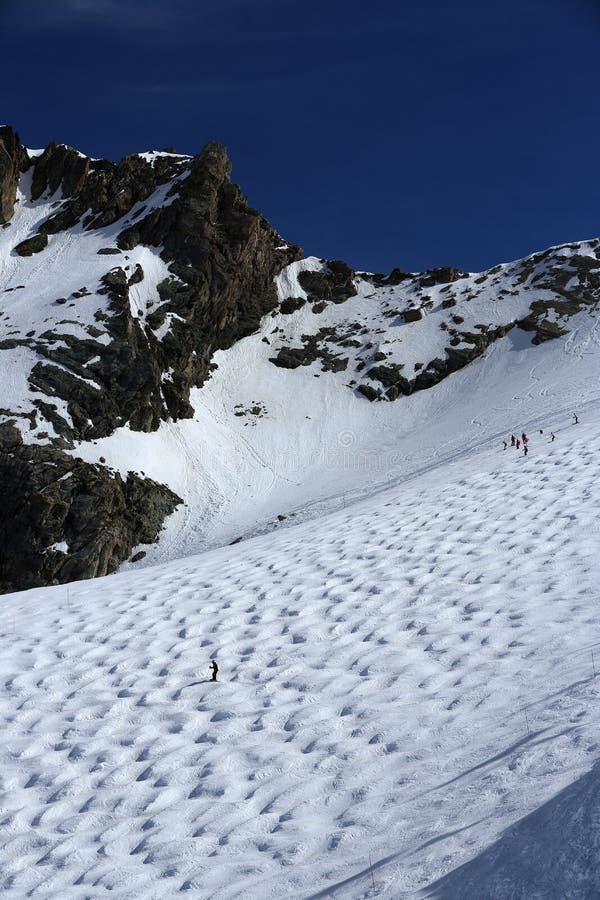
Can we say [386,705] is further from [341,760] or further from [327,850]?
[327,850]

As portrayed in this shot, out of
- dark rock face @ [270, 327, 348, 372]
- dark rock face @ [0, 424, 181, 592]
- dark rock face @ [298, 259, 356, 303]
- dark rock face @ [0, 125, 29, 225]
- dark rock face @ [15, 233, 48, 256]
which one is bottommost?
dark rock face @ [0, 424, 181, 592]

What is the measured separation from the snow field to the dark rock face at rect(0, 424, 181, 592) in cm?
2315

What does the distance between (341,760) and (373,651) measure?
2.74 metres

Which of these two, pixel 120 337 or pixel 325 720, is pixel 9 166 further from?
pixel 325 720

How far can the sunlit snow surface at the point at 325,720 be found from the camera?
635 centimetres

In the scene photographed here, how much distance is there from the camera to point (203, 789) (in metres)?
8.40

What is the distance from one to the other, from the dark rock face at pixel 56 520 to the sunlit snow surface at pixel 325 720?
22.2 metres

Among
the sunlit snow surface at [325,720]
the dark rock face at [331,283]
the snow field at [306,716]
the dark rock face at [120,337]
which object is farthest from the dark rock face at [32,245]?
the snow field at [306,716]

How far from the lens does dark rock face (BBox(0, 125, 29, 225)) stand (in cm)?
7956

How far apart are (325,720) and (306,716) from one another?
1.02 feet

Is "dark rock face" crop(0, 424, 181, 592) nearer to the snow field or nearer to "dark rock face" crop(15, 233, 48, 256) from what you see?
the snow field

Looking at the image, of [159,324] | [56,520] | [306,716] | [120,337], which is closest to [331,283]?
[159,324]

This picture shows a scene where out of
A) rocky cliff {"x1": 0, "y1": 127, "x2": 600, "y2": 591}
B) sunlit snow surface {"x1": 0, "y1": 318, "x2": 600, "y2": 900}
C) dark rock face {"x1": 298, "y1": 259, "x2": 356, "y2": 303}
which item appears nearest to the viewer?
sunlit snow surface {"x1": 0, "y1": 318, "x2": 600, "y2": 900}

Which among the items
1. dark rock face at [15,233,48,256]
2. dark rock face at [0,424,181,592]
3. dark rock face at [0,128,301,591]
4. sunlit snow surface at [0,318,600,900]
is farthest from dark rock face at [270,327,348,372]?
sunlit snow surface at [0,318,600,900]
